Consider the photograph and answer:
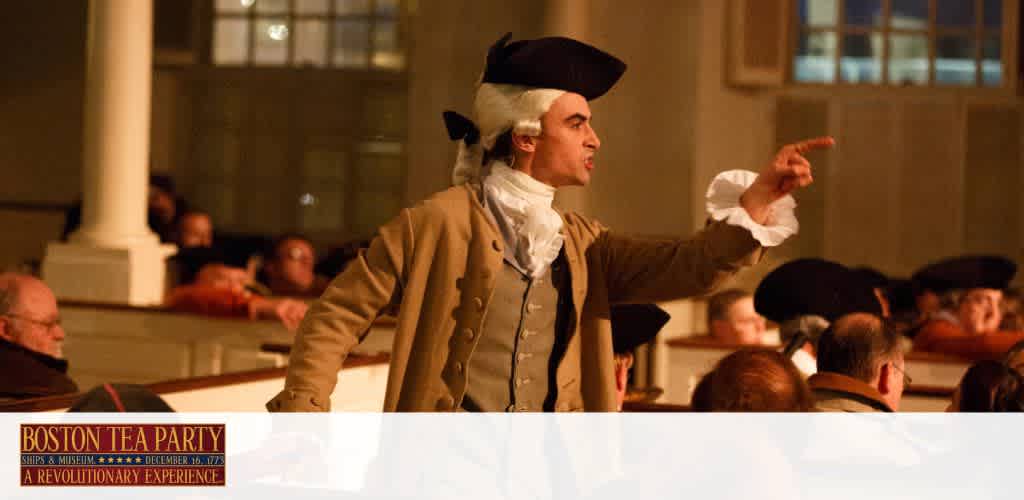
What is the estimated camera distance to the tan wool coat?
9.07 ft

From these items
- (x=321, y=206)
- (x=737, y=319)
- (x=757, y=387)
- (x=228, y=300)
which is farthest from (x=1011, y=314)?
(x=321, y=206)

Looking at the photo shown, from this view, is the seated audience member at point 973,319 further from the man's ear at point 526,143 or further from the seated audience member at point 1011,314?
the man's ear at point 526,143

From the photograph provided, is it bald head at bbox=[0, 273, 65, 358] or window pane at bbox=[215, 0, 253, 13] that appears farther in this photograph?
window pane at bbox=[215, 0, 253, 13]

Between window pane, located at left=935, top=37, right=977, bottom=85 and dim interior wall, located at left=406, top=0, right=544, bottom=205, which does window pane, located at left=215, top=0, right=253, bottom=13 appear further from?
window pane, located at left=935, top=37, right=977, bottom=85

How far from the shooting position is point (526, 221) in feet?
9.43

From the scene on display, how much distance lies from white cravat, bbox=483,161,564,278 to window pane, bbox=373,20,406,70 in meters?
9.83

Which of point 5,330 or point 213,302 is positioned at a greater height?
point 5,330

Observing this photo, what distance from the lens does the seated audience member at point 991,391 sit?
11.2 ft

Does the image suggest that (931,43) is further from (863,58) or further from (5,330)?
(5,330)

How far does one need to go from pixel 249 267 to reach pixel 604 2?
3.63m

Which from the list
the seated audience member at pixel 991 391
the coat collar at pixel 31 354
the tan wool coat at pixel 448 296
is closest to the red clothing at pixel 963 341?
the seated audience member at pixel 991 391

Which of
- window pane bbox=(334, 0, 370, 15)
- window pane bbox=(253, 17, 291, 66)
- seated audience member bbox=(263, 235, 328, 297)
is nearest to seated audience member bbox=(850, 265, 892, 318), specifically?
seated audience member bbox=(263, 235, 328, 297)

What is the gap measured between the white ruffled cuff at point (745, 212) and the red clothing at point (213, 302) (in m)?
4.63

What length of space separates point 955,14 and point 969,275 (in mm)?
3914
